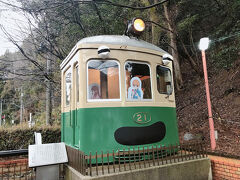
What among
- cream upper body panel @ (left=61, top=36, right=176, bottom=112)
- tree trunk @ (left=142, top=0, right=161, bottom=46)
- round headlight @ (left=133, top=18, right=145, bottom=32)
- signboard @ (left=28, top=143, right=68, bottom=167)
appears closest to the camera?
signboard @ (left=28, top=143, right=68, bottom=167)

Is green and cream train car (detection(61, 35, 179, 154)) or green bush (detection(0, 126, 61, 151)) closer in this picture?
green and cream train car (detection(61, 35, 179, 154))

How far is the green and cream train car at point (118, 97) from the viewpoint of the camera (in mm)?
3852

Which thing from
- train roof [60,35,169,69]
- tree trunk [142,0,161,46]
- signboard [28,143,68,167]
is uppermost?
tree trunk [142,0,161,46]

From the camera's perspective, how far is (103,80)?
4.15m

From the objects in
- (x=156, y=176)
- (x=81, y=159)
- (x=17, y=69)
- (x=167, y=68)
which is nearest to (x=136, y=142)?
(x=156, y=176)

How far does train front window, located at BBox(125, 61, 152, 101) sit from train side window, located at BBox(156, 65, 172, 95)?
1.08 ft

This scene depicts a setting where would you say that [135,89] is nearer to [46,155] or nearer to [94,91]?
[94,91]

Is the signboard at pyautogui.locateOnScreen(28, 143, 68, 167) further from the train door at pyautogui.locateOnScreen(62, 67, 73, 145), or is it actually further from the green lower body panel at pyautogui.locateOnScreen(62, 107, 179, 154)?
the train door at pyautogui.locateOnScreen(62, 67, 73, 145)

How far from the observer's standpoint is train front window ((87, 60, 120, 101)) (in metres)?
4.07

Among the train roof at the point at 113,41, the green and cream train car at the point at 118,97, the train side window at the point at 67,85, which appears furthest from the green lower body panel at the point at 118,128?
the train roof at the point at 113,41

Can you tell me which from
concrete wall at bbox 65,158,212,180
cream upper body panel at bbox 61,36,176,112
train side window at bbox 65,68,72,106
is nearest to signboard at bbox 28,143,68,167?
concrete wall at bbox 65,158,212,180

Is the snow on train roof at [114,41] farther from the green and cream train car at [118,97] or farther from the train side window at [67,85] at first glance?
the train side window at [67,85]

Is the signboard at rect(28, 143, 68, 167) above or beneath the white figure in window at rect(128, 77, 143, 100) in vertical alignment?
beneath

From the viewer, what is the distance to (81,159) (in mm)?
3260
